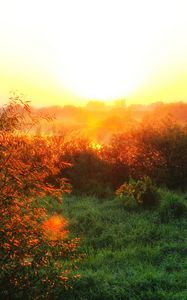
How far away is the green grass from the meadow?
24 mm

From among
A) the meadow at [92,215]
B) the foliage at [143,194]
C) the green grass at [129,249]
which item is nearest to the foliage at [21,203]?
the meadow at [92,215]

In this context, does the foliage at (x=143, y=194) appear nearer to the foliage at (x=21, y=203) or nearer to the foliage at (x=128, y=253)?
the foliage at (x=128, y=253)

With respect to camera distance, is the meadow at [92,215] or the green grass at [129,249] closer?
the meadow at [92,215]

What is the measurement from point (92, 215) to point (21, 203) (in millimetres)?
9898

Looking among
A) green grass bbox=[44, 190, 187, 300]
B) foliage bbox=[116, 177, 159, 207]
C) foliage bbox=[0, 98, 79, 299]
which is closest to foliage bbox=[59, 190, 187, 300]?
green grass bbox=[44, 190, 187, 300]

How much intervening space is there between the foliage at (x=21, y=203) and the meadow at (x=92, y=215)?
17 millimetres

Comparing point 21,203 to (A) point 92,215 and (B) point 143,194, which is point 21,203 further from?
(B) point 143,194

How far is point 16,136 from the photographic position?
974cm

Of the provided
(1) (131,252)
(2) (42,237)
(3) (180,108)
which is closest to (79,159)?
(1) (131,252)

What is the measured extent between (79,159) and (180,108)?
1935 inches

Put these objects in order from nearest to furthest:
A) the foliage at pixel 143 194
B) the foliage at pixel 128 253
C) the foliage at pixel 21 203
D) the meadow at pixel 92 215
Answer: the foliage at pixel 21 203
the meadow at pixel 92 215
the foliage at pixel 128 253
the foliage at pixel 143 194

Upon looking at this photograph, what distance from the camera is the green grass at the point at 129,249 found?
1179 centimetres

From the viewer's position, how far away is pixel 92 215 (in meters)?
19.4

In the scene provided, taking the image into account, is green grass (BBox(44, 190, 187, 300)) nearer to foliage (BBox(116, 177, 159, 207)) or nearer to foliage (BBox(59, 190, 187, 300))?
foliage (BBox(59, 190, 187, 300))
